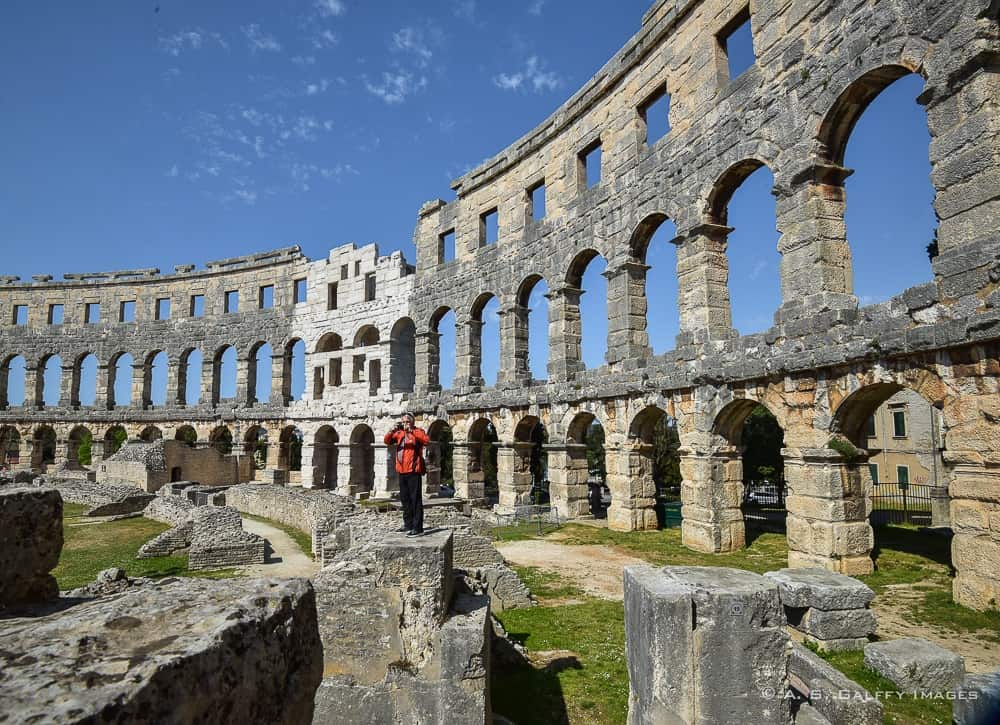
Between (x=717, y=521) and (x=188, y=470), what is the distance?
2500 cm

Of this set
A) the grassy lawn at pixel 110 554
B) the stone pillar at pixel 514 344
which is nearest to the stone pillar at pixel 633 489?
the stone pillar at pixel 514 344

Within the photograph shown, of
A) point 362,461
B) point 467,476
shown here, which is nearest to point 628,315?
point 467,476

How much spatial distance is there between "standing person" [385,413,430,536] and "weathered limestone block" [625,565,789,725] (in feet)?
9.74

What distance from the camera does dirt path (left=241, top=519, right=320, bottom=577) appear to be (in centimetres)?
1186

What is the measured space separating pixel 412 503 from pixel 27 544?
4345 millimetres

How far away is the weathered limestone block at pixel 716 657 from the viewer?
171 inches

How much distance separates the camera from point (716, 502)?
1241cm

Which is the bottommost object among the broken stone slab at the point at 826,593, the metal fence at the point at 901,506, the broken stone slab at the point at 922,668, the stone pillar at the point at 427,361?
the metal fence at the point at 901,506

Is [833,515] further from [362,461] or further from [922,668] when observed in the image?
[362,461]

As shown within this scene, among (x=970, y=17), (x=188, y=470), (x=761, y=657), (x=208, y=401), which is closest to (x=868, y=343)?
(x=970, y=17)

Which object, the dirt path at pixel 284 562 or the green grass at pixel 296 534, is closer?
the dirt path at pixel 284 562

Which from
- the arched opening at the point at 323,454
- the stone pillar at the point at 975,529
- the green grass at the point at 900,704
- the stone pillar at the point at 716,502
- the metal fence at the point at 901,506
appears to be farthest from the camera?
the arched opening at the point at 323,454

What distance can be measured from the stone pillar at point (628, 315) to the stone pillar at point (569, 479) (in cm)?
313

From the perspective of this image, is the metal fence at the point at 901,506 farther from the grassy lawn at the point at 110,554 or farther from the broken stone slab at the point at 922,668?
the grassy lawn at the point at 110,554
